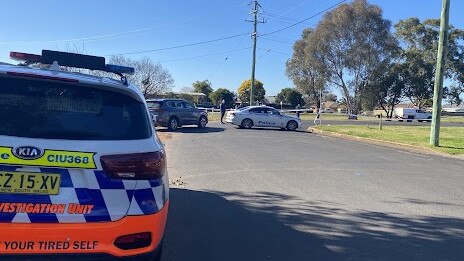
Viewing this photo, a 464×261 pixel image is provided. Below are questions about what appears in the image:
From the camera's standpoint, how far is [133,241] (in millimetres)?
3324

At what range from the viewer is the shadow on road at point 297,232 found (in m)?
4.82

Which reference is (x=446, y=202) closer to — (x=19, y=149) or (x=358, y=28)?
(x=19, y=149)

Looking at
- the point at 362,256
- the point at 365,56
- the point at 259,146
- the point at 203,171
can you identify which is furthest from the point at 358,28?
the point at 362,256

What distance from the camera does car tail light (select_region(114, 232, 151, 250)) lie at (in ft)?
10.7

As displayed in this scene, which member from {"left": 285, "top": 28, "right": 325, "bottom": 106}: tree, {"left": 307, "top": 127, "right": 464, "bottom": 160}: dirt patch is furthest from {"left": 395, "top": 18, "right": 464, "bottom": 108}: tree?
{"left": 307, "top": 127, "right": 464, "bottom": 160}: dirt patch

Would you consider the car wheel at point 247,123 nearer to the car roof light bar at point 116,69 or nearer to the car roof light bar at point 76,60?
the car roof light bar at point 116,69

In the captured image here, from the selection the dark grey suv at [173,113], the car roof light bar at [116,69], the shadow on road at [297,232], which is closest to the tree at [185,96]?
the dark grey suv at [173,113]

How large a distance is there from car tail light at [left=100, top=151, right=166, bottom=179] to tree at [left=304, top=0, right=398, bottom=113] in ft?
197

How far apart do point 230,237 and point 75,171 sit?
2559 mm

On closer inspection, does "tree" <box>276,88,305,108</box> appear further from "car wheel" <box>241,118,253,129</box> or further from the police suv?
the police suv

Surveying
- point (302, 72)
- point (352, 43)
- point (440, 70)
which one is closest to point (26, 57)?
point (440, 70)

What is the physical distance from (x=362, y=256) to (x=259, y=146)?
11.4 m

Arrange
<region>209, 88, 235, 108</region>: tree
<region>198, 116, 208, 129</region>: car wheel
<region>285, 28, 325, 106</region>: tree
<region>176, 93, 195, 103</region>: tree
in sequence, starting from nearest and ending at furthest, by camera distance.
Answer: <region>198, 116, 208, 129</region>: car wheel < <region>285, 28, 325, 106</region>: tree < <region>176, 93, 195, 103</region>: tree < <region>209, 88, 235, 108</region>: tree

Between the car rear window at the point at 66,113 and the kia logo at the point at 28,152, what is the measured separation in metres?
0.12
